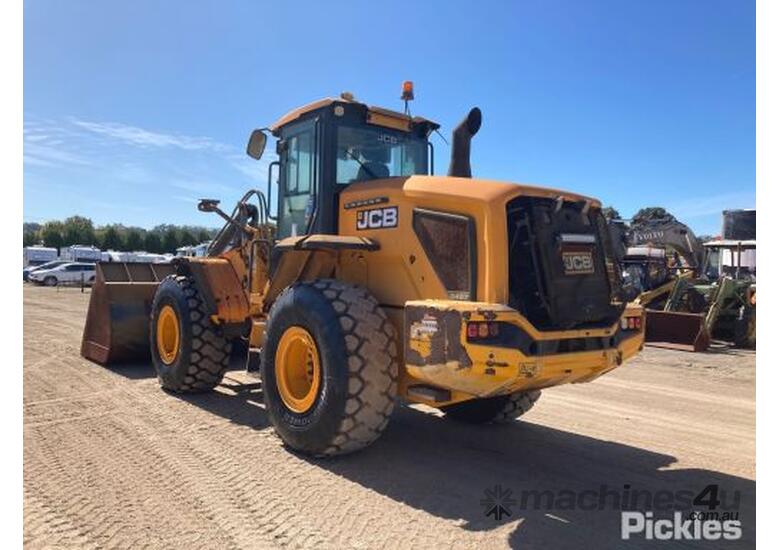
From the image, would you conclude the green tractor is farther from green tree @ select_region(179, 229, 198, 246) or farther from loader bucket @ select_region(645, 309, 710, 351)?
green tree @ select_region(179, 229, 198, 246)

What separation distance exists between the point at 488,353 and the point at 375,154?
2.71 meters

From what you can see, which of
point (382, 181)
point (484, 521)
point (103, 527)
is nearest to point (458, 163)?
point (382, 181)

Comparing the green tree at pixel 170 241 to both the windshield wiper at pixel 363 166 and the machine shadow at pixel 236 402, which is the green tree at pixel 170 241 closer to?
the machine shadow at pixel 236 402

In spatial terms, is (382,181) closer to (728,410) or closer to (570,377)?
(570,377)

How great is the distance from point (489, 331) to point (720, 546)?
1.82m

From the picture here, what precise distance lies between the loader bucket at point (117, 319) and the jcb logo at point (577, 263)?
6376 millimetres

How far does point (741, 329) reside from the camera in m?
13.8

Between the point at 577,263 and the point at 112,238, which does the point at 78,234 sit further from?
the point at 577,263

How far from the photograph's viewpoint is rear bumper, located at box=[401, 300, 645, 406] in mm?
4035

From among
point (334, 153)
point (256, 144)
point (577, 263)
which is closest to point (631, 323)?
point (577, 263)

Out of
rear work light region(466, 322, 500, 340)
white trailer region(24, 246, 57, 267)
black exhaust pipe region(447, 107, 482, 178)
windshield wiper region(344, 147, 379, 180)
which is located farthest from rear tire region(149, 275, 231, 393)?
white trailer region(24, 246, 57, 267)

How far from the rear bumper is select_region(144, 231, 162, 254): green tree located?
242 feet

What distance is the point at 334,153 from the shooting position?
5.82 metres

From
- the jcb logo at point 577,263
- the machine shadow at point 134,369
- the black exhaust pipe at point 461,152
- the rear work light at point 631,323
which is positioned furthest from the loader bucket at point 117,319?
the rear work light at point 631,323
